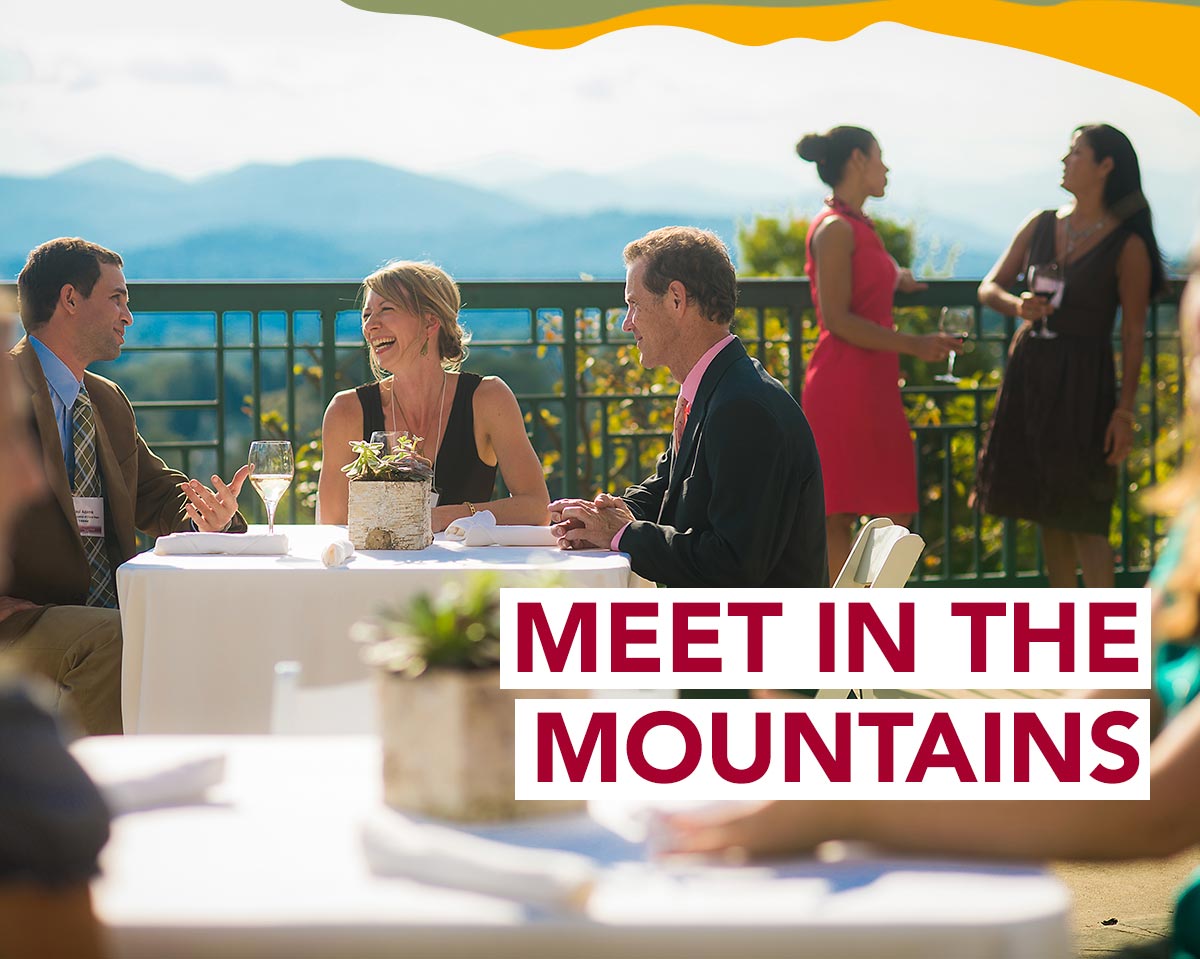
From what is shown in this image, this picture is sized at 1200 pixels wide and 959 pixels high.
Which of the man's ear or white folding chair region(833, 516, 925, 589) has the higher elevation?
the man's ear

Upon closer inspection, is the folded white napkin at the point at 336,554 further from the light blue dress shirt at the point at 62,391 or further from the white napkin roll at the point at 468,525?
the light blue dress shirt at the point at 62,391

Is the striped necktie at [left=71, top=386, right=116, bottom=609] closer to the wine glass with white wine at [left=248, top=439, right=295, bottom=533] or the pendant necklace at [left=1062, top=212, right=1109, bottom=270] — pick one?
the wine glass with white wine at [left=248, top=439, right=295, bottom=533]

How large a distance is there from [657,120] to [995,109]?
5.31m

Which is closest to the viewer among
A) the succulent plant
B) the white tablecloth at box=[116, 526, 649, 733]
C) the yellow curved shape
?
the white tablecloth at box=[116, 526, 649, 733]

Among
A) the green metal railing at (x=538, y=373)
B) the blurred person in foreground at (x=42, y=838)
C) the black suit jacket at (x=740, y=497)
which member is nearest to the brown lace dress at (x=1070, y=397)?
the green metal railing at (x=538, y=373)

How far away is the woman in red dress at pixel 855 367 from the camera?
15.1ft

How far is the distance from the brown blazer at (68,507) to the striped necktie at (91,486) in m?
0.02

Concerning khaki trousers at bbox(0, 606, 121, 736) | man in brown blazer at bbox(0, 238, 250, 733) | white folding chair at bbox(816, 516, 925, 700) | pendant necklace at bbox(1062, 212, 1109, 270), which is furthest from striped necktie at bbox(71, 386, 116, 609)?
pendant necklace at bbox(1062, 212, 1109, 270)

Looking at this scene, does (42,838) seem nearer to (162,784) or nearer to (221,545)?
(162,784)

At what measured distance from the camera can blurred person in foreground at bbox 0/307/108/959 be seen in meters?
0.82

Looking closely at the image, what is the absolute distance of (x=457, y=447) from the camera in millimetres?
3588

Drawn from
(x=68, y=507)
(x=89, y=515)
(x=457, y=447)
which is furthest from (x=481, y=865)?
(x=457, y=447)

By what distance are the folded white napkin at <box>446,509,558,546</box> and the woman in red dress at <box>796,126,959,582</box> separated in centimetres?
184

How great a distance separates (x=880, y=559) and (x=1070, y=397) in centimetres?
236
